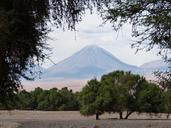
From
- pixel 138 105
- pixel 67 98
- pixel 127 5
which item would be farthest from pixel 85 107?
pixel 127 5

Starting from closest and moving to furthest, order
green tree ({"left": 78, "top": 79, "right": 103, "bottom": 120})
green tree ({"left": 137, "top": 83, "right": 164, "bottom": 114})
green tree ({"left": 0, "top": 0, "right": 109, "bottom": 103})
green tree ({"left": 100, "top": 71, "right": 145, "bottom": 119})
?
1. green tree ({"left": 0, "top": 0, "right": 109, "bottom": 103})
2. green tree ({"left": 78, "top": 79, "right": 103, "bottom": 120})
3. green tree ({"left": 137, "top": 83, "right": 164, "bottom": 114})
4. green tree ({"left": 100, "top": 71, "right": 145, "bottom": 119})

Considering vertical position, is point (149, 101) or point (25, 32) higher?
point (149, 101)

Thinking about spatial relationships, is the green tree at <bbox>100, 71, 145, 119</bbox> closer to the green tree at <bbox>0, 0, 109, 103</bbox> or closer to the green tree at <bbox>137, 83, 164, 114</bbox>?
the green tree at <bbox>137, 83, 164, 114</bbox>

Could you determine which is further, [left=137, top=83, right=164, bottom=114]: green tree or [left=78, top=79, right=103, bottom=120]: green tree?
[left=137, top=83, right=164, bottom=114]: green tree

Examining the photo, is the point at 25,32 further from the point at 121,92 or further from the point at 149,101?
the point at 149,101

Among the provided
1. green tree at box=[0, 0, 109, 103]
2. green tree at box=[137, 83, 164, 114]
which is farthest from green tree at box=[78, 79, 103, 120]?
green tree at box=[0, 0, 109, 103]

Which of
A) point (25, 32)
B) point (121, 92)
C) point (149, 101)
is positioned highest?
point (121, 92)

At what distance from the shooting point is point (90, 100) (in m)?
90.6

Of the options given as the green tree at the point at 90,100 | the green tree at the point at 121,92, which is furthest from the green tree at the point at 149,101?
the green tree at the point at 90,100

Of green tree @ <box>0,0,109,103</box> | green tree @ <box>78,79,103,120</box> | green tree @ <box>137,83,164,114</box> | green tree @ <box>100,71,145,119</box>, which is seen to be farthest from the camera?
green tree @ <box>100,71,145,119</box>

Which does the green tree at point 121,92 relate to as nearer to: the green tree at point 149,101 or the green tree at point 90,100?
the green tree at point 90,100

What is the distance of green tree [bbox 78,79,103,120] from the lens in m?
90.2

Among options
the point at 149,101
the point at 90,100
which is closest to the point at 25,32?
the point at 90,100

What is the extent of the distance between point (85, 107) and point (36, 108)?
972 inches
